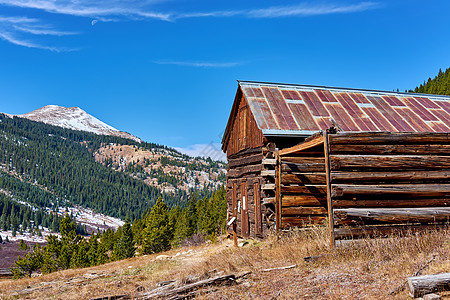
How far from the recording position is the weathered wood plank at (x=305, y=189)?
45.6 ft

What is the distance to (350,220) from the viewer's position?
350 inches

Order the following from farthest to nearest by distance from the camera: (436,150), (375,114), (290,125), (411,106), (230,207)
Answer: (230,207)
(411,106)
(375,114)
(290,125)
(436,150)

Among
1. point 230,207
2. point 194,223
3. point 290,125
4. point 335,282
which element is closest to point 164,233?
point 194,223

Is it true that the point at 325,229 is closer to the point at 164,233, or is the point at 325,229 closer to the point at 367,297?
the point at 367,297

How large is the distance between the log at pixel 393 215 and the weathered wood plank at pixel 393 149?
1.48 m

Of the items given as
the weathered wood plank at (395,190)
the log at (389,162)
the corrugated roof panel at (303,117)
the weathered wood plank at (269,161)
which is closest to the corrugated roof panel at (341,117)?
the corrugated roof panel at (303,117)

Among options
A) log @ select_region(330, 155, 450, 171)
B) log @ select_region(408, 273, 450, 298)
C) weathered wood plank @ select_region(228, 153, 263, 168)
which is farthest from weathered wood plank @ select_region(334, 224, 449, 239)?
weathered wood plank @ select_region(228, 153, 263, 168)

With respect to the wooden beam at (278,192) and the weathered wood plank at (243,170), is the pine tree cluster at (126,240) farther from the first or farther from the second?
the wooden beam at (278,192)

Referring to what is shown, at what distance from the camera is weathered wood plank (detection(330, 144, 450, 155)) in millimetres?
9258

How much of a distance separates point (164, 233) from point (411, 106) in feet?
149

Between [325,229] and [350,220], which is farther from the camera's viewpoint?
[325,229]

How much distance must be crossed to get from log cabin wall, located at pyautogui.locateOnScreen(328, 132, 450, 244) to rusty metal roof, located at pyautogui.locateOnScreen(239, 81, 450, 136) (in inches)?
235

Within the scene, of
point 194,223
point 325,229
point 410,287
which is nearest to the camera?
point 410,287

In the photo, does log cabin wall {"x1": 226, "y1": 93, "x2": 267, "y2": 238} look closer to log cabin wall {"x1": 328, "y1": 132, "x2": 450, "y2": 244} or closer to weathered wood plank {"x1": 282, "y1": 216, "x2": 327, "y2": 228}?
weathered wood plank {"x1": 282, "y1": 216, "x2": 327, "y2": 228}
